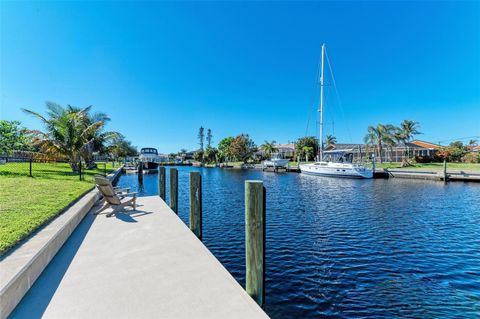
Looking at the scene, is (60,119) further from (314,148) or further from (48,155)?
(314,148)

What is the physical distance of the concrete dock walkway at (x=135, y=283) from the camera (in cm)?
299

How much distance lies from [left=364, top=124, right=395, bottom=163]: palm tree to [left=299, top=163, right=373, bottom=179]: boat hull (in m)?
28.2

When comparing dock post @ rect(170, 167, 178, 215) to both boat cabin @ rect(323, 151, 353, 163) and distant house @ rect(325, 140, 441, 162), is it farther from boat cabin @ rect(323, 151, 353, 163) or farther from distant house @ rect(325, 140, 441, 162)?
distant house @ rect(325, 140, 441, 162)

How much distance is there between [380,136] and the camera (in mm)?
59250

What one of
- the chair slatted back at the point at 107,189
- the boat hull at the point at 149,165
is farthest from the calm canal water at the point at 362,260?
the boat hull at the point at 149,165

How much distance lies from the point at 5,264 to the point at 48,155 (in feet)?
72.6

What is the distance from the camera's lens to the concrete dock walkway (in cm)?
299

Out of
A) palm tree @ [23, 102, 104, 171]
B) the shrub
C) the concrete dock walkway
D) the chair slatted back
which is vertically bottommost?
the concrete dock walkway

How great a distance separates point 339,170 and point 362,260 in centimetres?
3114

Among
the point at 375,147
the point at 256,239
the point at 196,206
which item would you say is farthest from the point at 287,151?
the point at 256,239

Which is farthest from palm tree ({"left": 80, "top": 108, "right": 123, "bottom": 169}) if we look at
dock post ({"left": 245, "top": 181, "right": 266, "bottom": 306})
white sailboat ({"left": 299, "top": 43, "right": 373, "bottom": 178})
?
white sailboat ({"left": 299, "top": 43, "right": 373, "bottom": 178})

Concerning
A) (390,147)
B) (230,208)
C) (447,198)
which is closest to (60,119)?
(230,208)

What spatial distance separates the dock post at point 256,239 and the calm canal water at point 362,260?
84 centimetres

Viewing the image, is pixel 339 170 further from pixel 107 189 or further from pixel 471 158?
pixel 107 189
